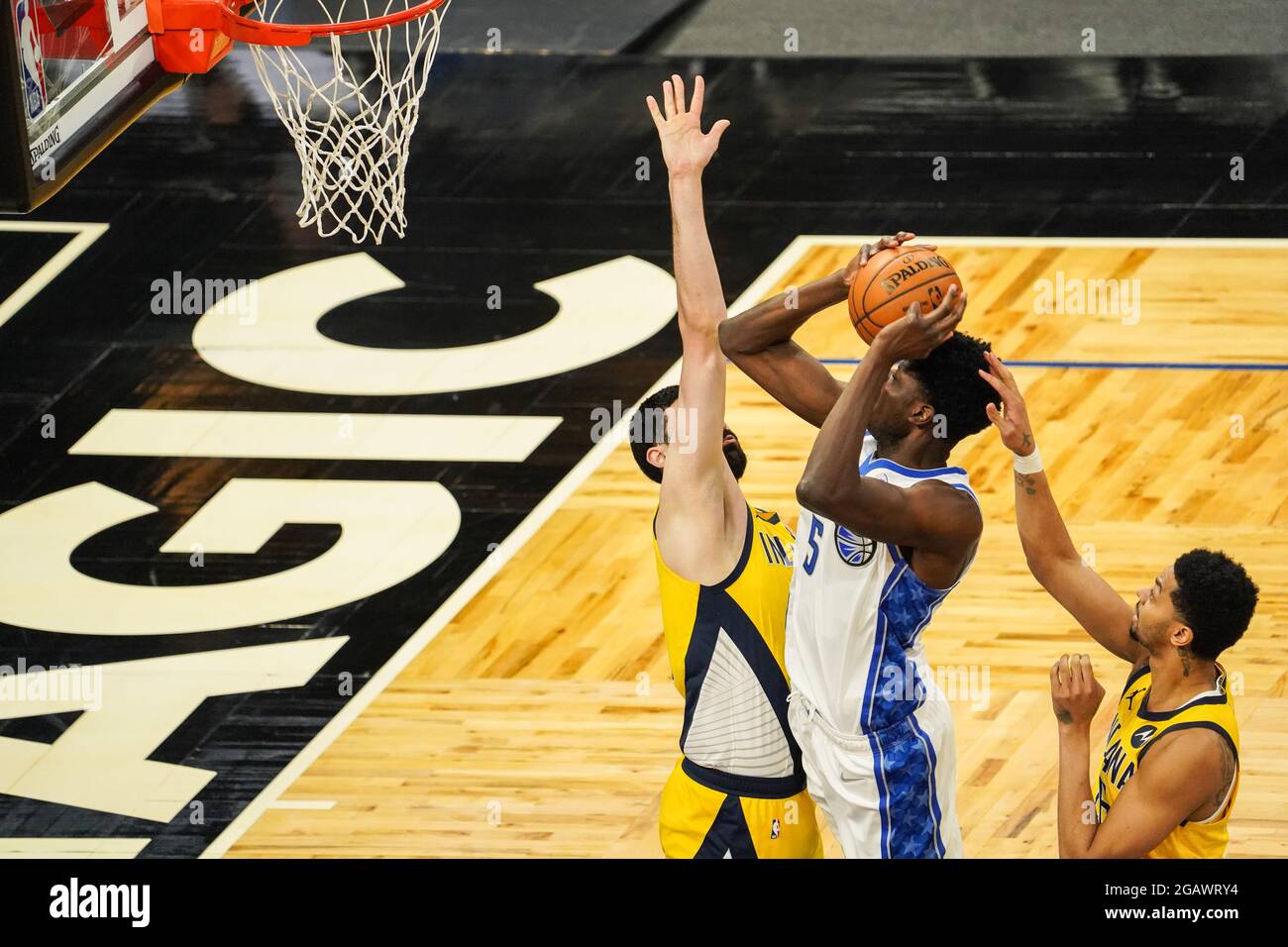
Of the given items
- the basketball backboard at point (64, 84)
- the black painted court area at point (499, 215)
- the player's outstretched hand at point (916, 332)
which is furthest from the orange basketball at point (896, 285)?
the black painted court area at point (499, 215)

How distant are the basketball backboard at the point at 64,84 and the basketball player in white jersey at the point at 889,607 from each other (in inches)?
91.7

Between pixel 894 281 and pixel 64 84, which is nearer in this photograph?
pixel 894 281

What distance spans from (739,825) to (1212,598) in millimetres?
1408

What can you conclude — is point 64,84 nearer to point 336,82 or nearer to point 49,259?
point 336,82

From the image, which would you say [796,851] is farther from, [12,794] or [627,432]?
[627,432]

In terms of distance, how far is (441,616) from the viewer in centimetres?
795

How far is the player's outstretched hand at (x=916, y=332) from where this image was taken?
14.5 ft

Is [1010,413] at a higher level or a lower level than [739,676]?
higher

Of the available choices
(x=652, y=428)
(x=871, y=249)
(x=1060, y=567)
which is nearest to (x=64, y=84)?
(x=652, y=428)

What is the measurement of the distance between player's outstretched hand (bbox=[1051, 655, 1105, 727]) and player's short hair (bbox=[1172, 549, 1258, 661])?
262mm

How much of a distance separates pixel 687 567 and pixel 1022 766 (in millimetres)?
2390

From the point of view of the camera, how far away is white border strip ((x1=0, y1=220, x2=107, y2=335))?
10575 millimetres

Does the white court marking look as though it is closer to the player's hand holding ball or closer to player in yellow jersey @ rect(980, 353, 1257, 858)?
the player's hand holding ball

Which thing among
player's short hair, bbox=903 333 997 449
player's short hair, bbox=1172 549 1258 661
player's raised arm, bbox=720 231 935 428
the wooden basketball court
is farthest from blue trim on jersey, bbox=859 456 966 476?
the wooden basketball court
